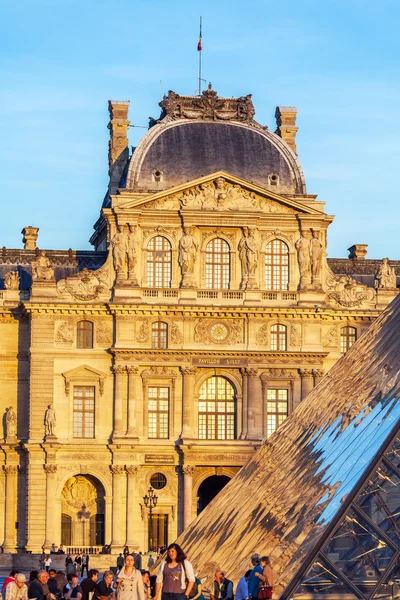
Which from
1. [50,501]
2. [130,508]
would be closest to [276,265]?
[130,508]

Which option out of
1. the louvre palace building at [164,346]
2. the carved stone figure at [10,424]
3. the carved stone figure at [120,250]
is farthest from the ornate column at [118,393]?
the carved stone figure at [10,424]

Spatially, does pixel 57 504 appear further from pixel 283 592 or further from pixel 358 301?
pixel 283 592

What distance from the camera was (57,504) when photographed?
56656 mm

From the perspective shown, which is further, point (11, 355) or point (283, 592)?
point (11, 355)

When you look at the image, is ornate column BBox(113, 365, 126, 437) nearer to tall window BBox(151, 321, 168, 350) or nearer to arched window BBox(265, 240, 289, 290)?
tall window BBox(151, 321, 168, 350)

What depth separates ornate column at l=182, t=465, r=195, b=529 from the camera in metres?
56.6

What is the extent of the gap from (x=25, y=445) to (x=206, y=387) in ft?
21.3

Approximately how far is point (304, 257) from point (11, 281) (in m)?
10.1

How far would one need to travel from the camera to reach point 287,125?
208 ft

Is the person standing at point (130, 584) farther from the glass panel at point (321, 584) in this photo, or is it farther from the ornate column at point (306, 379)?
the ornate column at point (306, 379)

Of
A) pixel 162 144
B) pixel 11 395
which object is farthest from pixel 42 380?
pixel 162 144

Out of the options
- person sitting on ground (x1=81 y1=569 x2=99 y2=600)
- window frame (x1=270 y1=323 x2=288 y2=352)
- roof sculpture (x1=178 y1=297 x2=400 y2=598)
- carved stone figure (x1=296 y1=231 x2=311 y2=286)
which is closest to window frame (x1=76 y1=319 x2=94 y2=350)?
window frame (x1=270 y1=323 x2=288 y2=352)

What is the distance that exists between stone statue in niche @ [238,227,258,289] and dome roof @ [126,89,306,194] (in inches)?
91.4

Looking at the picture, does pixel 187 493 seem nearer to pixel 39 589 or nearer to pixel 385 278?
pixel 385 278
